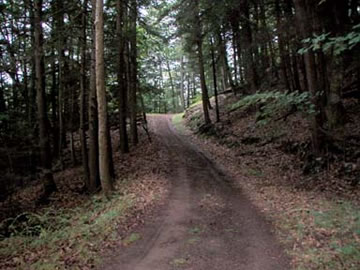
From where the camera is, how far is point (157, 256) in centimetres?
671

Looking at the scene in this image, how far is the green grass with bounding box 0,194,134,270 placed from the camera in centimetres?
703

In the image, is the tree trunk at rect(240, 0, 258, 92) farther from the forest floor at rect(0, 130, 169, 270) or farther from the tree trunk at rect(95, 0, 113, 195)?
the tree trunk at rect(95, 0, 113, 195)

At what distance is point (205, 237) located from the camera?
24.8 feet

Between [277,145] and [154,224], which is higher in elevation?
[277,145]

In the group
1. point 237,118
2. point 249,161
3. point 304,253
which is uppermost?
point 237,118

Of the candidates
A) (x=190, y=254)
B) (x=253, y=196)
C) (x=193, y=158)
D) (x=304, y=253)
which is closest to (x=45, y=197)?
(x=193, y=158)

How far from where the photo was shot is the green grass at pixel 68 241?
23.1ft

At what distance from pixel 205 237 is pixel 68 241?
3211mm

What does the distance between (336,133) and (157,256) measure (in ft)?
29.2

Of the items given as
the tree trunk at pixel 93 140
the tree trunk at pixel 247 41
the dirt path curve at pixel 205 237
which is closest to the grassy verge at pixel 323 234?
the dirt path curve at pixel 205 237

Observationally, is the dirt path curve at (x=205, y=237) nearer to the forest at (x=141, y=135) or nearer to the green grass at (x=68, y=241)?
the forest at (x=141, y=135)

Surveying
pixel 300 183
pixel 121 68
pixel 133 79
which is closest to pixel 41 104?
pixel 121 68

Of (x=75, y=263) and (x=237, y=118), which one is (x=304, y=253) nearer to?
(x=75, y=263)

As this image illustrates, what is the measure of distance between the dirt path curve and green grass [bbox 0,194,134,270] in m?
0.83
